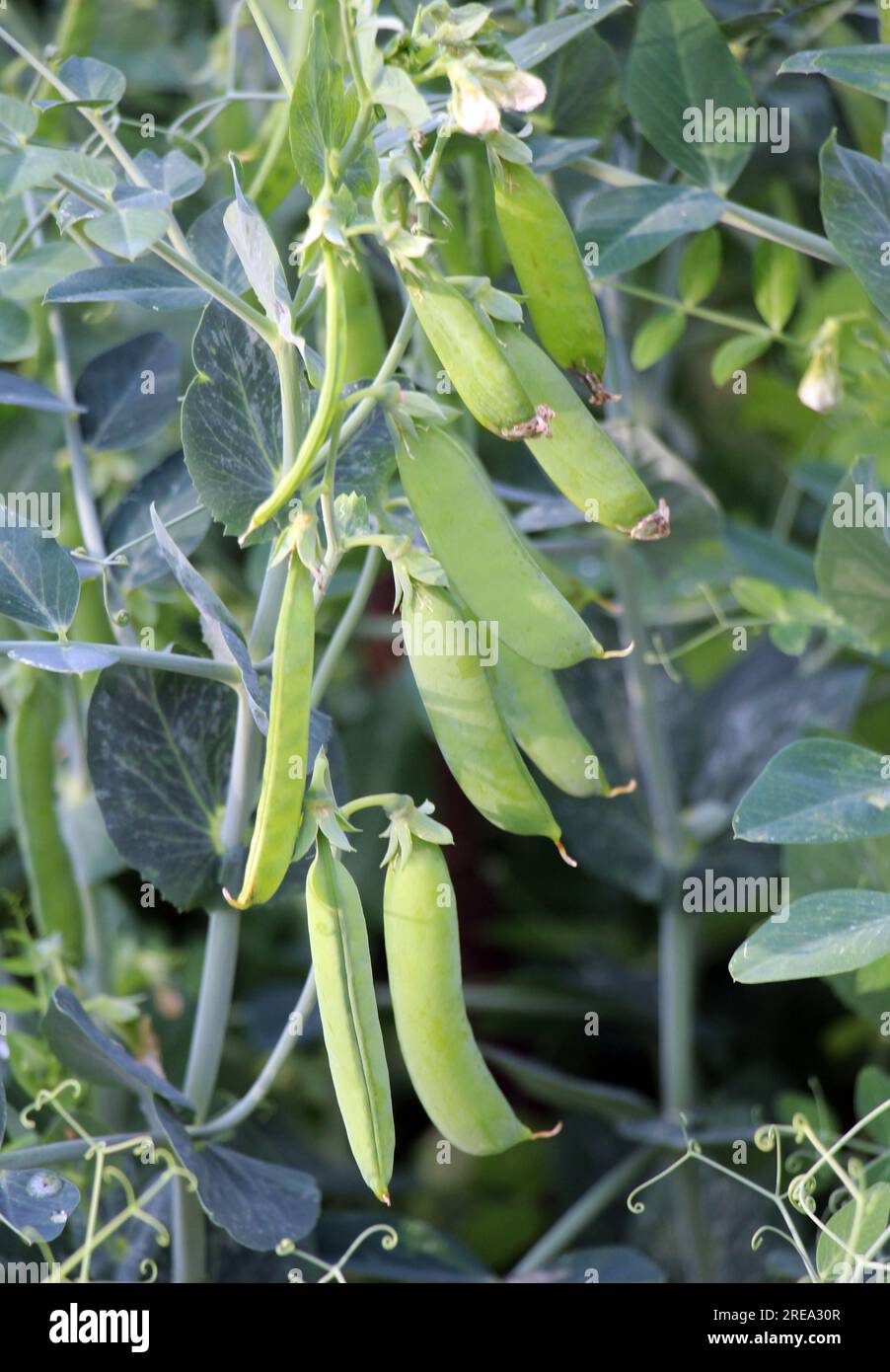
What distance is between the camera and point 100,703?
0.65 m

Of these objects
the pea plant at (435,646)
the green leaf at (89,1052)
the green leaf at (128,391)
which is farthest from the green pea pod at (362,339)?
the green leaf at (89,1052)

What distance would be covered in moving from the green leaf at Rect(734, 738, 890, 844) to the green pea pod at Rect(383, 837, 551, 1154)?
13 centimetres

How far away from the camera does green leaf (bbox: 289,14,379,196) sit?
18.7 inches

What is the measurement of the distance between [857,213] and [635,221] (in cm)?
11

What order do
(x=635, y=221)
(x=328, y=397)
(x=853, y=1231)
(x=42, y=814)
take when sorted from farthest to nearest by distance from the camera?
(x=42, y=814) → (x=635, y=221) → (x=853, y=1231) → (x=328, y=397)

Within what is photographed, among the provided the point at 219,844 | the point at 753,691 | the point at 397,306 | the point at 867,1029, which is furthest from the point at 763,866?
the point at 397,306

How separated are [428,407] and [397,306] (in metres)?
0.60

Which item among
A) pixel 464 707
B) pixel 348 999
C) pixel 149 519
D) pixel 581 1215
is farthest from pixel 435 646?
pixel 581 1215

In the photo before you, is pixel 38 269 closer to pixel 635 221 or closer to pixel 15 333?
pixel 15 333

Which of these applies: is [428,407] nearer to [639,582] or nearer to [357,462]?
[357,462]

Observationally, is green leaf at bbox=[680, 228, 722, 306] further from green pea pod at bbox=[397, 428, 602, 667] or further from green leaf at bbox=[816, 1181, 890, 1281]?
green leaf at bbox=[816, 1181, 890, 1281]

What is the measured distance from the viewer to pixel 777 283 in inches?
29.3

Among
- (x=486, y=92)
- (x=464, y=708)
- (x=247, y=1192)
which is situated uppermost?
(x=486, y=92)

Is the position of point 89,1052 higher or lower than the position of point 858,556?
lower
